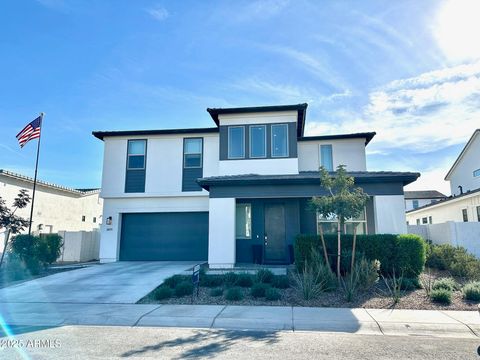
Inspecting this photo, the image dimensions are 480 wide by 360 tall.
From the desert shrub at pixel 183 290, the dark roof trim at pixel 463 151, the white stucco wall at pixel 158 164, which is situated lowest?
the desert shrub at pixel 183 290

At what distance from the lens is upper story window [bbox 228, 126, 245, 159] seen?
15109 millimetres

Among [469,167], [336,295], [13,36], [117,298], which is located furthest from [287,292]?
[469,167]

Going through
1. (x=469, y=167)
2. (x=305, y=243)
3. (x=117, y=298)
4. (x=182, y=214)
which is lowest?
(x=117, y=298)

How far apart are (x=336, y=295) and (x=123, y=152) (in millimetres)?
13397

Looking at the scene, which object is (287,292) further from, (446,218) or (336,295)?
(446,218)

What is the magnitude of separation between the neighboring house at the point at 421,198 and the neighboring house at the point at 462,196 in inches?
634

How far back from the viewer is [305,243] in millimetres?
10406

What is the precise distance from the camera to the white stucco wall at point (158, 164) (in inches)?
665

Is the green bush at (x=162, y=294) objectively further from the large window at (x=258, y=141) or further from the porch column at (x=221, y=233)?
the large window at (x=258, y=141)

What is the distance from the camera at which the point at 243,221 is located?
1470 centimetres

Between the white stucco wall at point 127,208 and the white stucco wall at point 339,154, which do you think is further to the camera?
the white stucco wall at point 127,208

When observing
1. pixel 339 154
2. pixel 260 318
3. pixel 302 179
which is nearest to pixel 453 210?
pixel 339 154

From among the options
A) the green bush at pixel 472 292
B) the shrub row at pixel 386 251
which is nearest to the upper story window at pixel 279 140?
the shrub row at pixel 386 251

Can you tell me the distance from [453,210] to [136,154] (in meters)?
22.0
